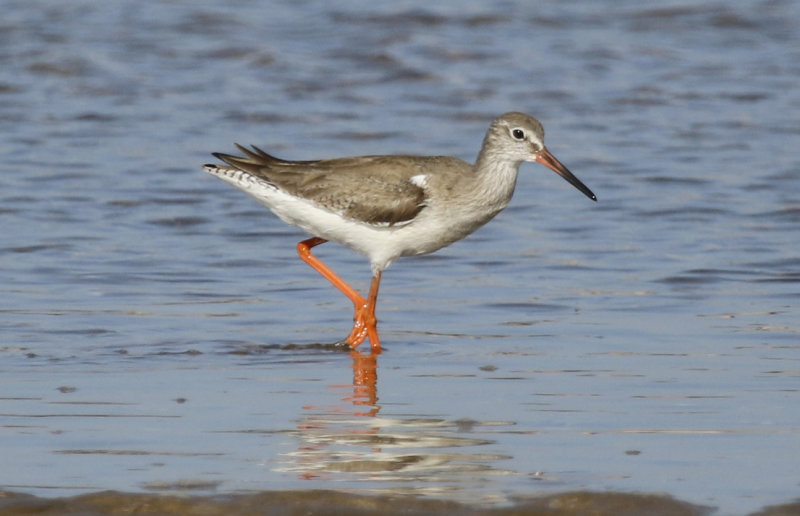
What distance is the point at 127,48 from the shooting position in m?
21.9

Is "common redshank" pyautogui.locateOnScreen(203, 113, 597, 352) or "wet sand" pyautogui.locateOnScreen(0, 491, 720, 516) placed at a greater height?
"common redshank" pyautogui.locateOnScreen(203, 113, 597, 352)

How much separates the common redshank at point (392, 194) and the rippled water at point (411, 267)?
0.57m

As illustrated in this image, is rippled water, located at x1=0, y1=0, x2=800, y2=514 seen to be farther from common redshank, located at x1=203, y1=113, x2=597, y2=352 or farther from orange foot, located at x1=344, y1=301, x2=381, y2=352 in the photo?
common redshank, located at x1=203, y1=113, x2=597, y2=352

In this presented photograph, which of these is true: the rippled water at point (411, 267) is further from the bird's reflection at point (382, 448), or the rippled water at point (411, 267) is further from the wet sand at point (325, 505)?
the wet sand at point (325, 505)

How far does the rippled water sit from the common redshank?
1.86 feet

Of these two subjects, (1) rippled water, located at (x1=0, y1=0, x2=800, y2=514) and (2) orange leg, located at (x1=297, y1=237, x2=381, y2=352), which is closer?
(1) rippled water, located at (x1=0, y1=0, x2=800, y2=514)

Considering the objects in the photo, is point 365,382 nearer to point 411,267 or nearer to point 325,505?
point 325,505

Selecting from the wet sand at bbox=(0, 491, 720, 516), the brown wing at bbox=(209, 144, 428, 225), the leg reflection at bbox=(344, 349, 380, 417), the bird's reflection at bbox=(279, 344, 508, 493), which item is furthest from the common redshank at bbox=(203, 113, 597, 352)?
the wet sand at bbox=(0, 491, 720, 516)

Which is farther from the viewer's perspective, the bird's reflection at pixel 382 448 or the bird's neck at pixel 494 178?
the bird's neck at pixel 494 178

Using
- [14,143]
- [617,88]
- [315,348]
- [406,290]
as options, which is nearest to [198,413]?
[315,348]

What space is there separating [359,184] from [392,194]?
0.93 feet

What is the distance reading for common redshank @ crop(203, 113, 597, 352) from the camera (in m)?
10.1

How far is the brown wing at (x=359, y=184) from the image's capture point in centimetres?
1006

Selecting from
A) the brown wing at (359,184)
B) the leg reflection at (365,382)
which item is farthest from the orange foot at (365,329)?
the brown wing at (359,184)
